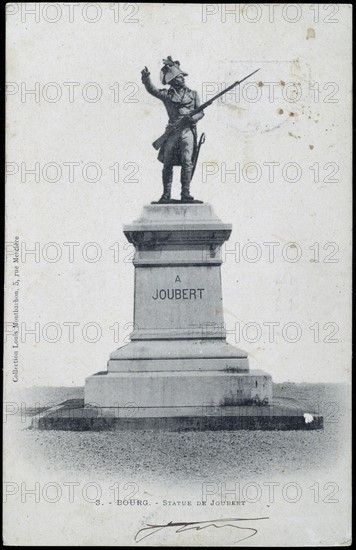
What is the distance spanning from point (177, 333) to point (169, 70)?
2904 mm

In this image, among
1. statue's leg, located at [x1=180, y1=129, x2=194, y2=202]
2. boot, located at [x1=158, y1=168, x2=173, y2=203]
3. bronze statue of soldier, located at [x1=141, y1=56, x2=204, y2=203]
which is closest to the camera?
bronze statue of soldier, located at [x1=141, y1=56, x2=204, y2=203]

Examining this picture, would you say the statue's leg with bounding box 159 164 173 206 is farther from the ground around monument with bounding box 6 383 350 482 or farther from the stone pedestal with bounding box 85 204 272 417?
the ground around monument with bounding box 6 383 350 482

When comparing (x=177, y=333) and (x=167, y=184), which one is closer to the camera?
(x=177, y=333)

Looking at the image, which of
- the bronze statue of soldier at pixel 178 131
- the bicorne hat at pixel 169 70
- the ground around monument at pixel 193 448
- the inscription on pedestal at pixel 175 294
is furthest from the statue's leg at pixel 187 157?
the ground around monument at pixel 193 448

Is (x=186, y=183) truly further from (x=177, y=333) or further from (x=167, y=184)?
(x=177, y=333)

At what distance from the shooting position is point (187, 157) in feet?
38.4

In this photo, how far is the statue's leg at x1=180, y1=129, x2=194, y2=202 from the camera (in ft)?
38.4

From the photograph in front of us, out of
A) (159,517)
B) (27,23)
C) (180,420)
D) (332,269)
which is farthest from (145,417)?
(27,23)

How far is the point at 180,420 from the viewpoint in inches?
445

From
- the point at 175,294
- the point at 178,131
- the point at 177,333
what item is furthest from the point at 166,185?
the point at 177,333
